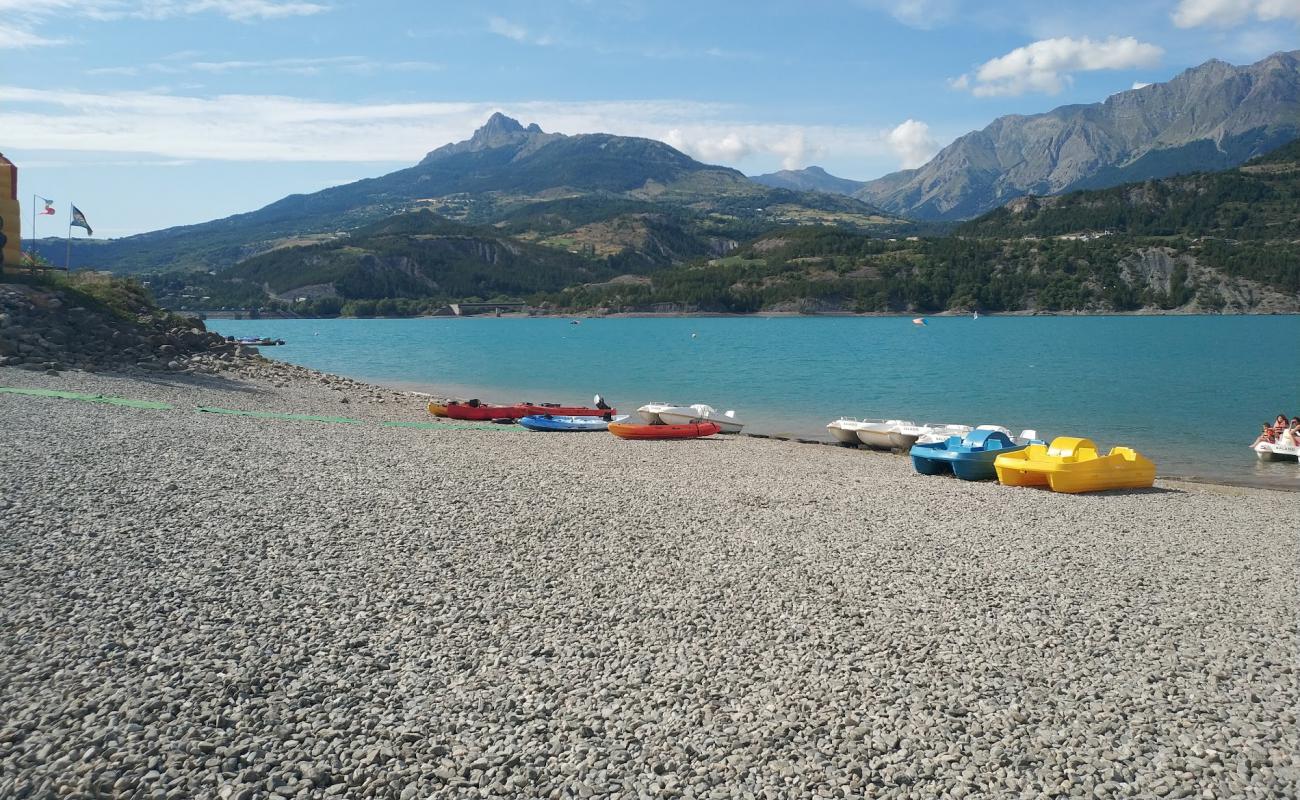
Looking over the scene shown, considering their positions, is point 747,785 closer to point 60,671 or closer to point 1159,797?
point 1159,797

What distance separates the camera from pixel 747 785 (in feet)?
18.7

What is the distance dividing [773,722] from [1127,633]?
14.8 feet

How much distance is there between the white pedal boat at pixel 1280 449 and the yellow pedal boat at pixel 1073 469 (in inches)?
357

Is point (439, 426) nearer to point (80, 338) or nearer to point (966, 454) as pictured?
point (80, 338)

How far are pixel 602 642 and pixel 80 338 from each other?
104ft

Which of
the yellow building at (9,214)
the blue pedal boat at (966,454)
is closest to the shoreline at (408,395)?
the blue pedal boat at (966,454)

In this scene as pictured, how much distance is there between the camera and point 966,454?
20.3 m

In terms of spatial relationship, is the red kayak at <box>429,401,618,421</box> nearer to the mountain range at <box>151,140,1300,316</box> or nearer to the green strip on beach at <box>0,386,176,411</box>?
the green strip on beach at <box>0,386,176,411</box>

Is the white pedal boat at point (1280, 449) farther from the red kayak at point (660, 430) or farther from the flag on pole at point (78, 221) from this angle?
the flag on pole at point (78, 221)

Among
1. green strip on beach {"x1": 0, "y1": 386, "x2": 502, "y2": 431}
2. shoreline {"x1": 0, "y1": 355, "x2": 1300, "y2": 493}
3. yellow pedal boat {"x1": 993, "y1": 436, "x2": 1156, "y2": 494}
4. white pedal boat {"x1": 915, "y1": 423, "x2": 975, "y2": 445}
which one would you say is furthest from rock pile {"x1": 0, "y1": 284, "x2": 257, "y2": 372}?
yellow pedal boat {"x1": 993, "y1": 436, "x2": 1156, "y2": 494}

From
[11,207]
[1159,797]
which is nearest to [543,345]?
[11,207]

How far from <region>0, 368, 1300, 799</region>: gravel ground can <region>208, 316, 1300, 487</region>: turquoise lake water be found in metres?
16.8

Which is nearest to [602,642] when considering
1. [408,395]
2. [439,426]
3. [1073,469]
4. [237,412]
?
[1073,469]

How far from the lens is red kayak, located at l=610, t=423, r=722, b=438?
26141mm
